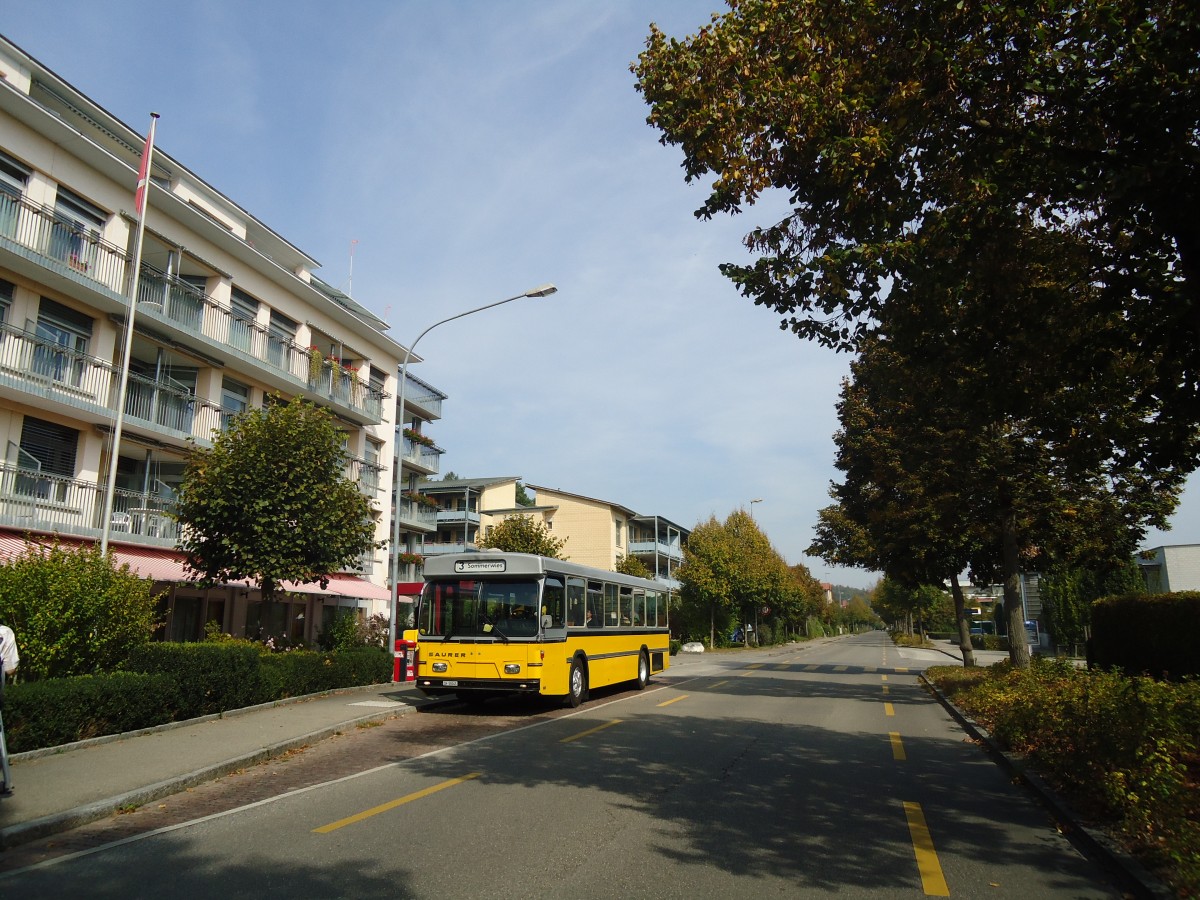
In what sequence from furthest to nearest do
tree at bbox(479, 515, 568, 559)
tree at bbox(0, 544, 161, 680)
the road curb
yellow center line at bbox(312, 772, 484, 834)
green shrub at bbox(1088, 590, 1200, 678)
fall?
tree at bbox(479, 515, 568, 559) < green shrub at bbox(1088, 590, 1200, 678) < tree at bbox(0, 544, 161, 680) < yellow center line at bbox(312, 772, 484, 834) < the road curb

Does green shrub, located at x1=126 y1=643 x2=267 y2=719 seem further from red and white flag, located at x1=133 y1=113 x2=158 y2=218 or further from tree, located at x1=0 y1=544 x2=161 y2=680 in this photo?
red and white flag, located at x1=133 y1=113 x2=158 y2=218

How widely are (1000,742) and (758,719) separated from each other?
172 inches

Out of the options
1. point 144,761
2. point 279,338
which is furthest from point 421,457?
point 144,761

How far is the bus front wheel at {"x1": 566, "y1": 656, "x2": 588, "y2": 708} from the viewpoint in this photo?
15.5 m

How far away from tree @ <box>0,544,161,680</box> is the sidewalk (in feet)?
5.60

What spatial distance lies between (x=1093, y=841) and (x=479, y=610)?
1039 cm

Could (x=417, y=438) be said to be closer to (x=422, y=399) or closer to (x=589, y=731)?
(x=422, y=399)

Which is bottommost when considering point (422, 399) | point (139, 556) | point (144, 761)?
point (144, 761)

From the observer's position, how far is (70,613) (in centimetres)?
1138

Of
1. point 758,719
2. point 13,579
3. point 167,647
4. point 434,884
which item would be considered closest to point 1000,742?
point 758,719

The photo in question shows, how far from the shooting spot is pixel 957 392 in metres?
9.01

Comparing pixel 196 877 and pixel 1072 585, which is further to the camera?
pixel 1072 585

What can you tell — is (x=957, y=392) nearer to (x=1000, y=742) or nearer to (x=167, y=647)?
(x=1000, y=742)

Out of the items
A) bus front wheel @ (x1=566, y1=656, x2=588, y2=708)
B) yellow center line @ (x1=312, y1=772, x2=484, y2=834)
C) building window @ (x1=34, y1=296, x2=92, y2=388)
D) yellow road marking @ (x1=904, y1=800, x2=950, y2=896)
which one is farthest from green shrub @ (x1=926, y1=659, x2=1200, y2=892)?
building window @ (x1=34, y1=296, x2=92, y2=388)
